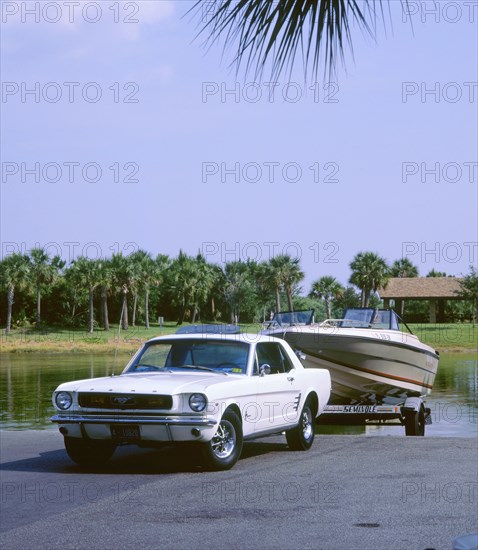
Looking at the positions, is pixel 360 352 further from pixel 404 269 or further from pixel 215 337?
pixel 404 269

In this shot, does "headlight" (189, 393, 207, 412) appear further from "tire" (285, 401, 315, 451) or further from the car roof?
"tire" (285, 401, 315, 451)

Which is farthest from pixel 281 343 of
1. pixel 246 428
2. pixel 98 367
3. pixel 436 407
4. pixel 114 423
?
pixel 98 367

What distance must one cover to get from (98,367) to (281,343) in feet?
123

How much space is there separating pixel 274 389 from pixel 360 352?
6.71 meters

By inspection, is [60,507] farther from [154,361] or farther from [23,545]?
[154,361]

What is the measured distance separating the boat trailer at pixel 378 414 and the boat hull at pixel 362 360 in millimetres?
934

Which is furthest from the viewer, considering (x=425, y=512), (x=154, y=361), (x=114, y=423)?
(x=154, y=361)

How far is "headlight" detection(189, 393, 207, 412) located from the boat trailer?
6875mm

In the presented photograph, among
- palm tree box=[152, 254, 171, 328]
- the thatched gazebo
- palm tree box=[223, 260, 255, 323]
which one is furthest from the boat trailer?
the thatched gazebo

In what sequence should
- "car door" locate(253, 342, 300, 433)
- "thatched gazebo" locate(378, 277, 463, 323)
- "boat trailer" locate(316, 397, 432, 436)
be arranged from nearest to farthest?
"car door" locate(253, 342, 300, 433) → "boat trailer" locate(316, 397, 432, 436) → "thatched gazebo" locate(378, 277, 463, 323)

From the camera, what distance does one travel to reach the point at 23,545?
23.9 feet

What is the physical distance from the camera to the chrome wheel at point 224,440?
11.6 metres

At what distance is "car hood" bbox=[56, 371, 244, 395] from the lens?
1158cm

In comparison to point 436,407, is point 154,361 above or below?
above
